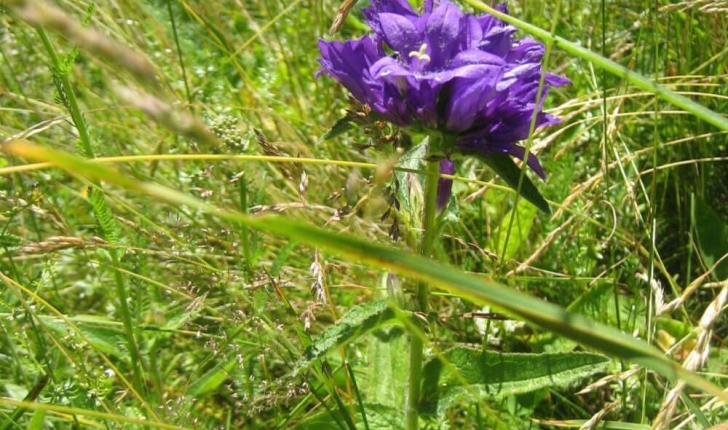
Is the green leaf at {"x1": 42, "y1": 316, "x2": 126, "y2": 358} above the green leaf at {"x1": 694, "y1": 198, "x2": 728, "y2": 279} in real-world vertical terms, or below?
below

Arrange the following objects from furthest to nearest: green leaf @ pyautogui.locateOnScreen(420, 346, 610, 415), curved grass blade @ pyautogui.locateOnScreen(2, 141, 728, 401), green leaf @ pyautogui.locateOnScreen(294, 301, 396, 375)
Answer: green leaf @ pyautogui.locateOnScreen(420, 346, 610, 415) < green leaf @ pyautogui.locateOnScreen(294, 301, 396, 375) < curved grass blade @ pyautogui.locateOnScreen(2, 141, 728, 401)

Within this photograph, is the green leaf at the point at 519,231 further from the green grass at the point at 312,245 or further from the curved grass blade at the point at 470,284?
the curved grass blade at the point at 470,284

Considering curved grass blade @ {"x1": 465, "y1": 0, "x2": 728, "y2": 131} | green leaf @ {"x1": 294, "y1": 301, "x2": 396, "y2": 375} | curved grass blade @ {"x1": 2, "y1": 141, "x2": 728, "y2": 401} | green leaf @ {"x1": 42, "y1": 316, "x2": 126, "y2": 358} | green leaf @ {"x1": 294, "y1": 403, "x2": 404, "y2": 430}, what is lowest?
green leaf @ {"x1": 294, "y1": 403, "x2": 404, "y2": 430}

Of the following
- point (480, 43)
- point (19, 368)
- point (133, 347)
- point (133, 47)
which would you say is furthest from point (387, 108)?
point (133, 47)

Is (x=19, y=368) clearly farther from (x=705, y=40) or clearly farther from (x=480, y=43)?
(x=705, y=40)

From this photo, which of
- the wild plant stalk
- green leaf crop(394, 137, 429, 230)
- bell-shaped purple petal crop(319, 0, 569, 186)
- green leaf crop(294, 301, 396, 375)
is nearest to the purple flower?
bell-shaped purple petal crop(319, 0, 569, 186)

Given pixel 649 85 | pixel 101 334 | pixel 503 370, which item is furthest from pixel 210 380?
pixel 649 85

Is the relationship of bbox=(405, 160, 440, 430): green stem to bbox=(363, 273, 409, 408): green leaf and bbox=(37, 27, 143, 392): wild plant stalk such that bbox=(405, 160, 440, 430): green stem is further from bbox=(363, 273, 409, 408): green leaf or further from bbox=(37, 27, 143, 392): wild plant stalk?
bbox=(37, 27, 143, 392): wild plant stalk
